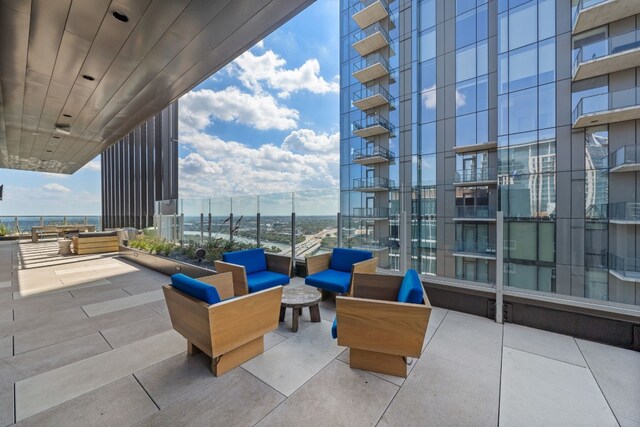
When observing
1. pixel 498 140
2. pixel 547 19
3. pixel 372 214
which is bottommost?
pixel 372 214

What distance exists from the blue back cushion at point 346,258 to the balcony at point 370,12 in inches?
463

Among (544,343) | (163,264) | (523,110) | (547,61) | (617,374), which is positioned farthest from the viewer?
(523,110)

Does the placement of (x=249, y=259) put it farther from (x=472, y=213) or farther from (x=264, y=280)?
(x=472, y=213)

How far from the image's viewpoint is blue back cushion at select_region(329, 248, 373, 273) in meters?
3.79

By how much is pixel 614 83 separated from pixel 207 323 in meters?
10.2

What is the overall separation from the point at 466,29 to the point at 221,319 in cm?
1212

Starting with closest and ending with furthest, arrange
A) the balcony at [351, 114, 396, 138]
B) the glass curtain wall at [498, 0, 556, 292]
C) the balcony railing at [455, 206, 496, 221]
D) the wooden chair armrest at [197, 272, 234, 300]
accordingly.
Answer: the wooden chair armrest at [197, 272, 234, 300] → the balcony railing at [455, 206, 496, 221] → the glass curtain wall at [498, 0, 556, 292] → the balcony at [351, 114, 396, 138]

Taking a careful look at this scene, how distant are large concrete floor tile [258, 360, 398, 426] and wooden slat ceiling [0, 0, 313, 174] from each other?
3536 mm

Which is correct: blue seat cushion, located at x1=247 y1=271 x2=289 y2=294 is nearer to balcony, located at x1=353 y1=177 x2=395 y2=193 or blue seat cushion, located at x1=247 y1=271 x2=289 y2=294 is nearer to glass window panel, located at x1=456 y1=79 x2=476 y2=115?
balcony, located at x1=353 y1=177 x2=395 y2=193

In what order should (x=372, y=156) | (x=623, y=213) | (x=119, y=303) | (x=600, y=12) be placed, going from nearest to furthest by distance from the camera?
(x=119, y=303)
(x=623, y=213)
(x=600, y=12)
(x=372, y=156)

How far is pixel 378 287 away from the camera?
2.55 meters

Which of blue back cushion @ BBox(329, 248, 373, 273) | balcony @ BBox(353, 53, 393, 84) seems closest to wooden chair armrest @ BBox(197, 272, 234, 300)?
blue back cushion @ BBox(329, 248, 373, 273)

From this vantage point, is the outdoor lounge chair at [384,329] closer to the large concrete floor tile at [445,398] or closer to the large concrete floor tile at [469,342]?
the large concrete floor tile at [445,398]

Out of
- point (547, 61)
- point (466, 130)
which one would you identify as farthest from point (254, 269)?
point (547, 61)
